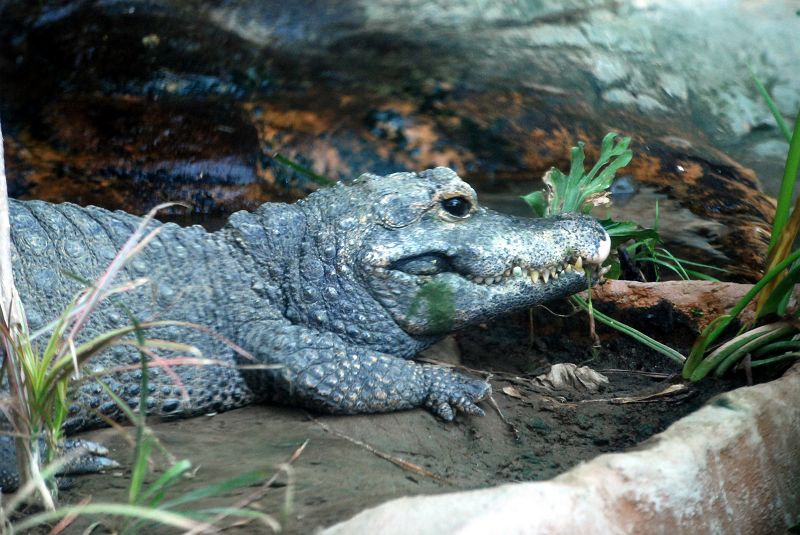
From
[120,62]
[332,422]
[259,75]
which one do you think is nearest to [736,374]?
[332,422]

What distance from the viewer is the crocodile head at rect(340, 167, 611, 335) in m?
3.88

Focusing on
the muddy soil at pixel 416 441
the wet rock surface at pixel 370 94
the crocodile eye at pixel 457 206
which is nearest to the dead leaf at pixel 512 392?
the muddy soil at pixel 416 441

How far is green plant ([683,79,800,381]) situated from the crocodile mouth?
2.21 ft

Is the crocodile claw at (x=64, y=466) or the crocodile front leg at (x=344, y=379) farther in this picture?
the crocodile front leg at (x=344, y=379)

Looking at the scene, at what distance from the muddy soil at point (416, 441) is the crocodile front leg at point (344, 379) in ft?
0.19

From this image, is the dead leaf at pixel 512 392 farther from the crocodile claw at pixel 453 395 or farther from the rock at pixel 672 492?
the rock at pixel 672 492

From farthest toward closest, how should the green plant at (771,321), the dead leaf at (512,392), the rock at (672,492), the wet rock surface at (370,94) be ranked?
1. the wet rock surface at (370,94)
2. the dead leaf at (512,392)
3. the green plant at (771,321)
4. the rock at (672,492)

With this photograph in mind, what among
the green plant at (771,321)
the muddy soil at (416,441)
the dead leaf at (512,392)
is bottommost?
the dead leaf at (512,392)

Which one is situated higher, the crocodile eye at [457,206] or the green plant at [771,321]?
the crocodile eye at [457,206]

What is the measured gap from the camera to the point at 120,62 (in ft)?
20.8

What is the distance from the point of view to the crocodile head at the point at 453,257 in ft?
12.7

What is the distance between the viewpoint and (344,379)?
11.8 feet

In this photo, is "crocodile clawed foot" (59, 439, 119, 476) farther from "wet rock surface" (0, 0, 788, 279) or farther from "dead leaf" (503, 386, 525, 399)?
"wet rock surface" (0, 0, 788, 279)

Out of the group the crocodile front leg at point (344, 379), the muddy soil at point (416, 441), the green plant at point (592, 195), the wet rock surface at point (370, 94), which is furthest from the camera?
the wet rock surface at point (370, 94)
